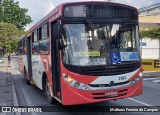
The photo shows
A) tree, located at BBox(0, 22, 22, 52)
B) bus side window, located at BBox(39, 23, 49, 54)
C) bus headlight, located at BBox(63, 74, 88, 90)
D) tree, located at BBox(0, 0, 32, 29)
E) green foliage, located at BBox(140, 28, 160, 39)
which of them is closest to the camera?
bus headlight, located at BBox(63, 74, 88, 90)

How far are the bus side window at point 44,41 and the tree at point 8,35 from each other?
78.2m

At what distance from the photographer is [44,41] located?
35.9 ft

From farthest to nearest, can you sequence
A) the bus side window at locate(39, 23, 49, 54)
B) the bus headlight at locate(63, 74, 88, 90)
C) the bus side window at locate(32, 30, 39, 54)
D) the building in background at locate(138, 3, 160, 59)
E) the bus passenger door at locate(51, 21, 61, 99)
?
the building in background at locate(138, 3, 160, 59), the bus side window at locate(32, 30, 39, 54), the bus side window at locate(39, 23, 49, 54), the bus passenger door at locate(51, 21, 61, 99), the bus headlight at locate(63, 74, 88, 90)

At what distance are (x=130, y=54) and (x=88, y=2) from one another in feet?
6.08

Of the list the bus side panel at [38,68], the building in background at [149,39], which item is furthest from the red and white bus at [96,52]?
the building in background at [149,39]

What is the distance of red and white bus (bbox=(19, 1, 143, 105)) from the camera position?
326 inches

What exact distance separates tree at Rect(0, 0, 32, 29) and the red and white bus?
90.2 m

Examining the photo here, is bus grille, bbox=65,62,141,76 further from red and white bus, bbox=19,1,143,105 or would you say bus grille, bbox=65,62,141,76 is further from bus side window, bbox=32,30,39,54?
bus side window, bbox=32,30,39,54

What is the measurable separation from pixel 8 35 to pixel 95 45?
3383 inches

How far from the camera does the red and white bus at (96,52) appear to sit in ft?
27.1

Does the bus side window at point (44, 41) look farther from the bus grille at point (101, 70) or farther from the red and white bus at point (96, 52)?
the bus grille at point (101, 70)

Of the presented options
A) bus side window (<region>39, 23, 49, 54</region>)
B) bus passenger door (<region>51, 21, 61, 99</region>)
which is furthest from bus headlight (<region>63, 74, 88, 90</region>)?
bus side window (<region>39, 23, 49, 54</region>)

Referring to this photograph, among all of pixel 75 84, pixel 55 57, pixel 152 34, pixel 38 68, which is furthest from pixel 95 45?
pixel 152 34

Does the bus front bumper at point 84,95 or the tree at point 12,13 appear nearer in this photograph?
the bus front bumper at point 84,95
